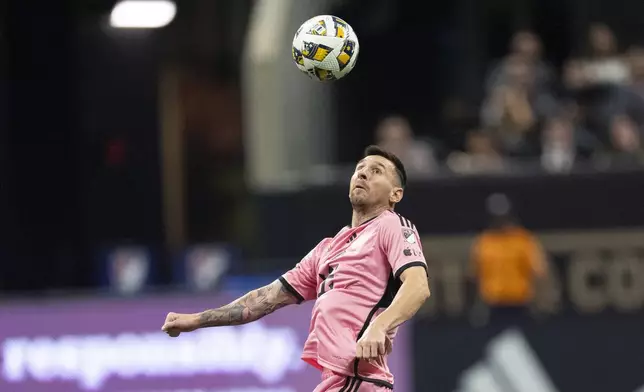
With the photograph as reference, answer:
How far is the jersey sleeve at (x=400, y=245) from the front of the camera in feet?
27.5

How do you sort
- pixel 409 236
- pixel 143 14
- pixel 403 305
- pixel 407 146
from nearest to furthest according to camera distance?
pixel 403 305 < pixel 409 236 < pixel 407 146 < pixel 143 14

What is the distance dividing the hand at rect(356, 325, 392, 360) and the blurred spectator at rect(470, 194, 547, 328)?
911 centimetres

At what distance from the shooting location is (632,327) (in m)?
17.0

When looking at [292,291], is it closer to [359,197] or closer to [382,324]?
[359,197]

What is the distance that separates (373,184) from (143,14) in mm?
13278

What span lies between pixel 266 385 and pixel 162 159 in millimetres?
5915

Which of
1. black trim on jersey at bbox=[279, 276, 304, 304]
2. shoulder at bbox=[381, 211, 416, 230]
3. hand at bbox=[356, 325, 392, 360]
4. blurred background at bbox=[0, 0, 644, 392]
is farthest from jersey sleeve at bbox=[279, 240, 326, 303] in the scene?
blurred background at bbox=[0, 0, 644, 392]

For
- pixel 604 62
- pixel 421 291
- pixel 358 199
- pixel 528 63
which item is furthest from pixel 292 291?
pixel 604 62

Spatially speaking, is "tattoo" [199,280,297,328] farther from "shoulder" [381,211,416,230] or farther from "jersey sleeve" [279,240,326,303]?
"shoulder" [381,211,416,230]

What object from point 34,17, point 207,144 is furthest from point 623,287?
point 34,17

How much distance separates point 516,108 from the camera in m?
17.9

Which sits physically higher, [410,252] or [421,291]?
[410,252]

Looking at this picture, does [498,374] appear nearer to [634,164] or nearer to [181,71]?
[634,164]

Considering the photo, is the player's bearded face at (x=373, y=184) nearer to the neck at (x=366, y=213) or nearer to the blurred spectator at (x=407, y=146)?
the neck at (x=366, y=213)
